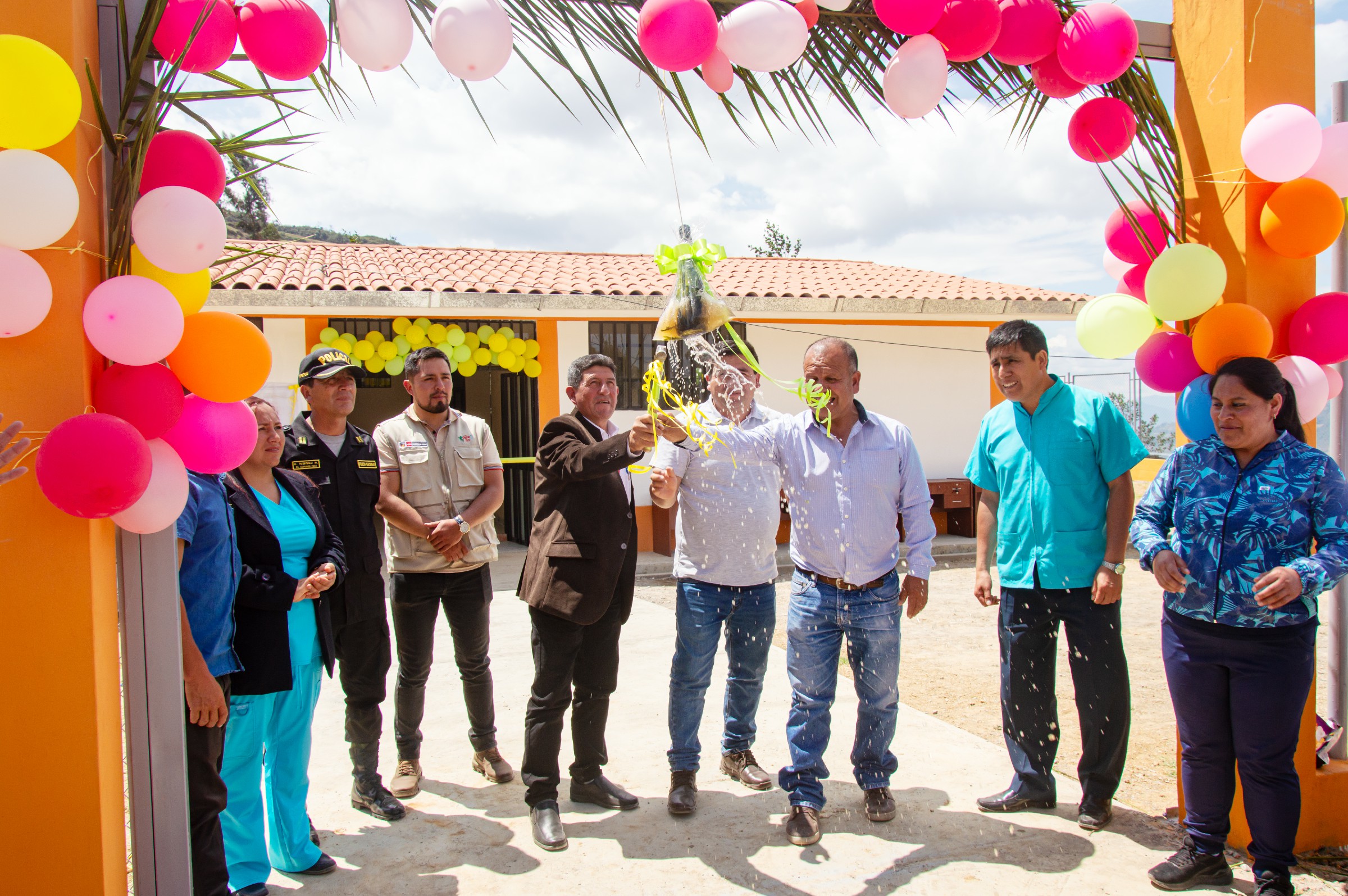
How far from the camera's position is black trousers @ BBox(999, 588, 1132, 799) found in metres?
3.38

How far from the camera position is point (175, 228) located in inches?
80.3

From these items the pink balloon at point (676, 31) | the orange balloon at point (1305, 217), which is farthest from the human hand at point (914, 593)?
the pink balloon at point (676, 31)

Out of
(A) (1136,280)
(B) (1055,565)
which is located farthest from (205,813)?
(A) (1136,280)

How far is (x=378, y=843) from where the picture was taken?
333 centimetres

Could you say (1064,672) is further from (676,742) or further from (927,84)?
(927,84)

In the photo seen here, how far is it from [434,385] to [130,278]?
6.73ft

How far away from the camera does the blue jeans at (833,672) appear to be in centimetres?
339

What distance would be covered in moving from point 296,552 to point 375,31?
1.78 m

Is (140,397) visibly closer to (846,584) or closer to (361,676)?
(361,676)

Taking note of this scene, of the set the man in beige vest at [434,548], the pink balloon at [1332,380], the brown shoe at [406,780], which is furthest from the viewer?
the man in beige vest at [434,548]

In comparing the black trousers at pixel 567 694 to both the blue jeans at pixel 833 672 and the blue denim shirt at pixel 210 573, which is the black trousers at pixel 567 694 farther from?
the blue denim shirt at pixel 210 573

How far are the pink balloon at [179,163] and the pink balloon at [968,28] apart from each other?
2368 mm

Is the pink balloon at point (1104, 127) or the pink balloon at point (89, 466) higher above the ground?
the pink balloon at point (1104, 127)

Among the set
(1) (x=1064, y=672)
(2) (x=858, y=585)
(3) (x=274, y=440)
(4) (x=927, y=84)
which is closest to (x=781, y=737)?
(2) (x=858, y=585)
